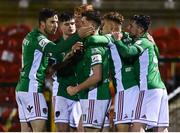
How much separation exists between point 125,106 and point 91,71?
68 centimetres

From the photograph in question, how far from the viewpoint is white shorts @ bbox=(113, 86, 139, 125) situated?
13148 mm

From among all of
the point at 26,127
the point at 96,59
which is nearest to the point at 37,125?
the point at 26,127

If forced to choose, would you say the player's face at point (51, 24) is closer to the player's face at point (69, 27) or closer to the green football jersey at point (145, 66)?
the player's face at point (69, 27)

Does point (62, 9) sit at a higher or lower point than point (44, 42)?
higher

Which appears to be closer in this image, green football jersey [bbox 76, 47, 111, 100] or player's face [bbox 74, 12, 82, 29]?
green football jersey [bbox 76, 47, 111, 100]

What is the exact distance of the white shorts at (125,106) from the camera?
1315 centimetres

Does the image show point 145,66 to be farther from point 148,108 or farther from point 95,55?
point 95,55

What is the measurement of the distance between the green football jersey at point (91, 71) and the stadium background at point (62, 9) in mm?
2357

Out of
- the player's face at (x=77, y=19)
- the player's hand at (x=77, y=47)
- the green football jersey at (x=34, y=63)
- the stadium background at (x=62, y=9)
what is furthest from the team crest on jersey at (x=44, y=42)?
the stadium background at (x=62, y=9)

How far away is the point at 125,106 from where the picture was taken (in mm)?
13156

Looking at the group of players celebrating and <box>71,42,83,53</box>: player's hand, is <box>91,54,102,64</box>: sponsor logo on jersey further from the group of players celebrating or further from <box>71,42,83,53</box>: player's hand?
<box>71,42,83,53</box>: player's hand

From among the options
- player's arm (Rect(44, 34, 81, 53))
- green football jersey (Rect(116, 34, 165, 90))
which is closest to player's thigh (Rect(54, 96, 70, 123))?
player's arm (Rect(44, 34, 81, 53))

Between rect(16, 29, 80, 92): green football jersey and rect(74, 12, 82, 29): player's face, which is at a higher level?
rect(74, 12, 82, 29): player's face

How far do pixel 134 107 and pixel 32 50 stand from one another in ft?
5.59
